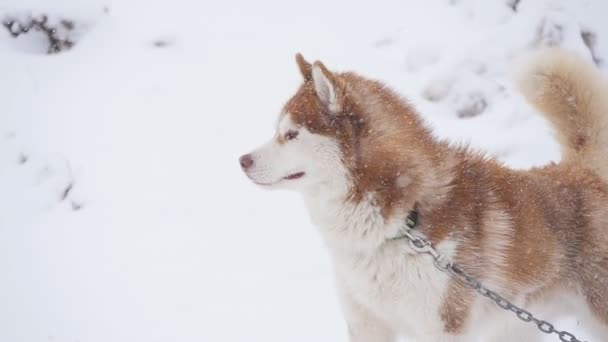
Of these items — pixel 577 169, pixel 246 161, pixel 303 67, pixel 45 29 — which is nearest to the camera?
pixel 246 161

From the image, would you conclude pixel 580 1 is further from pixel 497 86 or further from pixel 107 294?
pixel 107 294

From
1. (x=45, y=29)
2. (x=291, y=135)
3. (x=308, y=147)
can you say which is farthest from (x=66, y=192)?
(x=308, y=147)

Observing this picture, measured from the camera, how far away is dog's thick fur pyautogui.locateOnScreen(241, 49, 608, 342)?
2488 millimetres

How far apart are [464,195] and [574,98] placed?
1168 mm

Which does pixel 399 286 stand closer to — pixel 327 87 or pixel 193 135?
pixel 327 87

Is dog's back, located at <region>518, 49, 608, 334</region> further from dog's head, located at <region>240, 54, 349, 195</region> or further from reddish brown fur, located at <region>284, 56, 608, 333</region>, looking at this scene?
dog's head, located at <region>240, 54, 349, 195</region>

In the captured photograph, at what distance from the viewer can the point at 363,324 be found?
2719 millimetres

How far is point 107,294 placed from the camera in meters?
4.67

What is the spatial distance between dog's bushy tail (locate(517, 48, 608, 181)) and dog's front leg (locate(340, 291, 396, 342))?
160cm

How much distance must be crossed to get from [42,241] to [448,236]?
4.64 metres

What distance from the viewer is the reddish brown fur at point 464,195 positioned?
8.21 ft

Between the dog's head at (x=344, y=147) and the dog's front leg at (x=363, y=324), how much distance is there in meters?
0.59

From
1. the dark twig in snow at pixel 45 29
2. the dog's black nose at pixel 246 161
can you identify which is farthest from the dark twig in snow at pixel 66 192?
the dog's black nose at pixel 246 161

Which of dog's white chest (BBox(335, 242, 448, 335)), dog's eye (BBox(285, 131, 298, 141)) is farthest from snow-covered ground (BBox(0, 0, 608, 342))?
dog's eye (BBox(285, 131, 298, 141))
